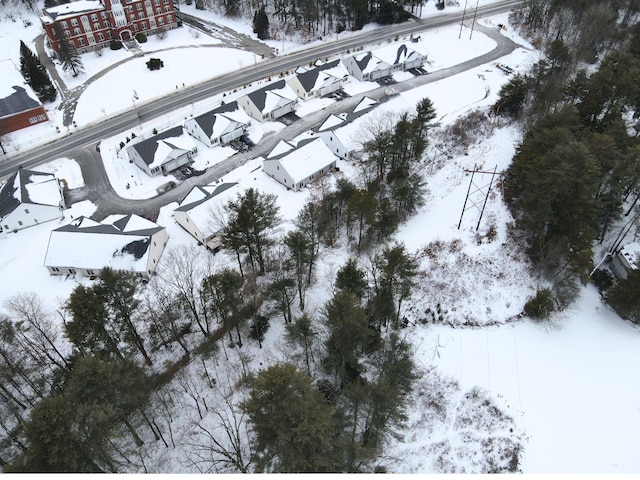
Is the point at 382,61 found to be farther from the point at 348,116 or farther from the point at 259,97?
the point at 259,97

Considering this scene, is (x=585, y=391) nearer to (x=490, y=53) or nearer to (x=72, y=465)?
(x=72, y=465)

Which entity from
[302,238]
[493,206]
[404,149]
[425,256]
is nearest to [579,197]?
[493,206]

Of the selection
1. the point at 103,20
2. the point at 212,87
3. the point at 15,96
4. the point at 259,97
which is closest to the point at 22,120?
the point at 15,96

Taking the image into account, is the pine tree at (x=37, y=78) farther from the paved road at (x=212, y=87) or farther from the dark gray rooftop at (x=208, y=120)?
the dark gray rooftop at (x=208, y=120)

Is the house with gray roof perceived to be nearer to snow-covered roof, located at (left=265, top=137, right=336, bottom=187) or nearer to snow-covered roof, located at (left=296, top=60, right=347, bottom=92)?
snow-covered roof, located at (left=265, top=137, right=336, bottom=187)

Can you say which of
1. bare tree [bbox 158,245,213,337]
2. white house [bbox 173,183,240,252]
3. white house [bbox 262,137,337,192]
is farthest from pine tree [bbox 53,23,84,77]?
bare tree [bbox 158,245,213,337]

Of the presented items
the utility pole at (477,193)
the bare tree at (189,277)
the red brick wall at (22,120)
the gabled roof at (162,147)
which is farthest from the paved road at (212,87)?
the utility pole at (477,193)
